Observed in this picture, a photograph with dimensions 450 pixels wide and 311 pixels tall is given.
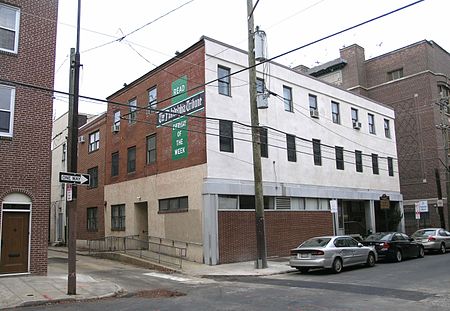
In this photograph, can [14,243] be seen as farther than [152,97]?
No

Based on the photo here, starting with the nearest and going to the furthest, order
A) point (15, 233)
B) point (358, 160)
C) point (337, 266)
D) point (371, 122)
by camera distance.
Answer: point (15, 233) → point (337, 266) → point (358, 160) → point (371, 122)

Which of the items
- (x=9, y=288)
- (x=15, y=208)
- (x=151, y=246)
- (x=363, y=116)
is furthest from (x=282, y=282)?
(x=363, y=116)

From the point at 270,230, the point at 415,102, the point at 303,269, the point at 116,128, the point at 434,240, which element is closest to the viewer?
the point at 303,269

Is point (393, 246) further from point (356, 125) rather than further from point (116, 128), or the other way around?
point (116, 128)

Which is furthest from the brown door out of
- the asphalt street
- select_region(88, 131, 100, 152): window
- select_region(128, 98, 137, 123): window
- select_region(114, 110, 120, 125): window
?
select_region(88, 131, 100, 152): window

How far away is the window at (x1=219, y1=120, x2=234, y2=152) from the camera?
72.3 feet

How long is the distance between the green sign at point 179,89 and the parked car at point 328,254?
392 inches

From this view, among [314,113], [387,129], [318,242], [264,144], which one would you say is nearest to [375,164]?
[387,129]

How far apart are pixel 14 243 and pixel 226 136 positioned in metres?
10.8

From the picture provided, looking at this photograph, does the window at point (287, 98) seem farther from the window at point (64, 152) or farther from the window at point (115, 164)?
the window at point (64, 152)

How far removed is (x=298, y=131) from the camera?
26.9 meters

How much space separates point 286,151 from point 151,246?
919 centimetres

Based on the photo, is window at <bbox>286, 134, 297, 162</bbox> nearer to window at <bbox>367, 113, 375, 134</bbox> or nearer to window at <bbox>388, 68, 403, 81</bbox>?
window at <bbox>367, 113, 375, 134</bbox>

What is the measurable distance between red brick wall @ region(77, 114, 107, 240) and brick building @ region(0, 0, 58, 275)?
14.5 metres
